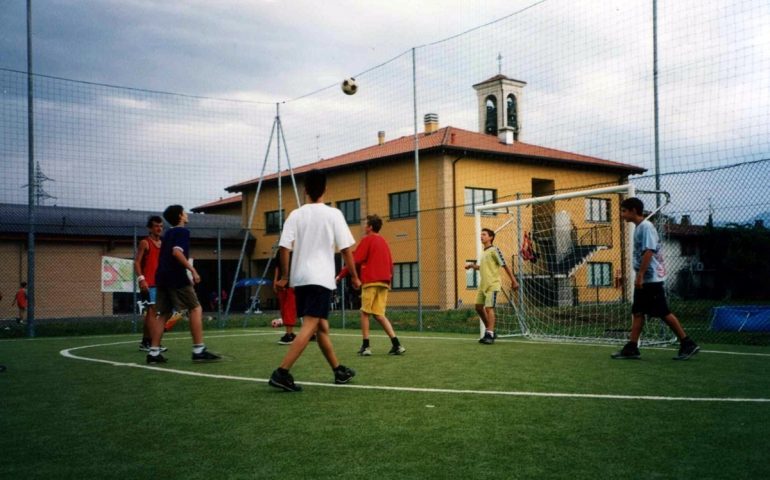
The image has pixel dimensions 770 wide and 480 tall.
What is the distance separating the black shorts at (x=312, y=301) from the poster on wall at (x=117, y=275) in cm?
1213

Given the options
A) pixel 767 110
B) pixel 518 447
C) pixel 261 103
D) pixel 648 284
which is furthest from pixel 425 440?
pixel 261 103

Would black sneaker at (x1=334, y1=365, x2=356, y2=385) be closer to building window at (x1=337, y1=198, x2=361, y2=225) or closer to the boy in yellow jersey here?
the boy in yellow jersey

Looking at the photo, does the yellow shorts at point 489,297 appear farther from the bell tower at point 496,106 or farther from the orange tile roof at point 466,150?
the bell tower at point 496,106

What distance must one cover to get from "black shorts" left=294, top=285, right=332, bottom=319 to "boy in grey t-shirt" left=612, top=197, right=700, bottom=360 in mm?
4161

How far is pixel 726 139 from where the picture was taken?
11.7 m

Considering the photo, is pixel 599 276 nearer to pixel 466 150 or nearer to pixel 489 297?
pixel 489 297

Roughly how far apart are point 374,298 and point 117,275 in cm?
1005

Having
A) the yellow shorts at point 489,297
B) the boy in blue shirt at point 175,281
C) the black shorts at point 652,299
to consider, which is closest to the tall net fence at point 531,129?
the yellow shorts at point 489,297

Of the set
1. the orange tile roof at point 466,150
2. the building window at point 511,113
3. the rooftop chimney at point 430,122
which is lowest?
the orange tile roof at point 466,150

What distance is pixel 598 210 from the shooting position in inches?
995

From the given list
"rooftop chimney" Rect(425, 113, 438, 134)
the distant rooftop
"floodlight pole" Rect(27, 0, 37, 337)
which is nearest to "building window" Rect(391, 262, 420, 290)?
the distant rooftop

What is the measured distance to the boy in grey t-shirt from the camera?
8164 millimetres

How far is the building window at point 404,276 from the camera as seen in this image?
96.0ft

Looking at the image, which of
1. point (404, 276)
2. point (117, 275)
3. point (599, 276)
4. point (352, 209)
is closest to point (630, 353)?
point (599, 276)
